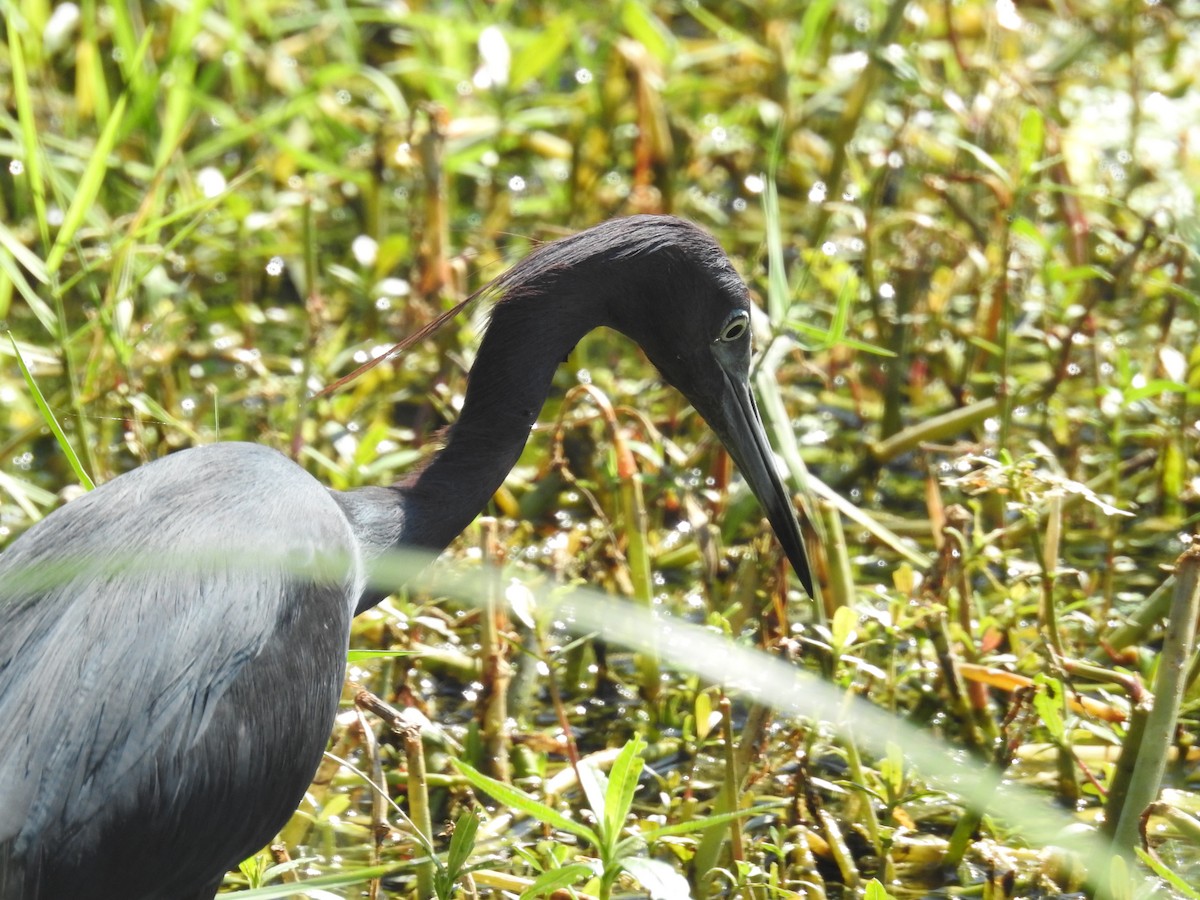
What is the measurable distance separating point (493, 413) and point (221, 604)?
0.66 meters

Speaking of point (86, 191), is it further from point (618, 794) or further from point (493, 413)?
point (618, 794)

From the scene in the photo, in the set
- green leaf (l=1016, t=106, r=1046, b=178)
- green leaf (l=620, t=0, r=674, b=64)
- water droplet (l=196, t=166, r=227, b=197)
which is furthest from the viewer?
green leaf (l=620, t=0, r=674, b=64)

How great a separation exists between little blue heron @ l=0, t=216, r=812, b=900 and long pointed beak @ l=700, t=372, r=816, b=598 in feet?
0.33

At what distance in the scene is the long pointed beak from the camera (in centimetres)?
295

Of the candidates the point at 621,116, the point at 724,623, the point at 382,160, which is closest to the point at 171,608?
the point at 724,623

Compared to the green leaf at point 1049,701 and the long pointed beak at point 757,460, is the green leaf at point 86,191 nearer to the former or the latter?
the long pointed beak at point 757,460

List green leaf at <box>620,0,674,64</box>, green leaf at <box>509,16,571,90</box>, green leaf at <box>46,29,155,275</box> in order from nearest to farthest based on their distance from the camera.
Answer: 1. green leaf at <box>46,29,155,275</box>
2. green leaf at <box>509,16,571,90</box>
3. green leaf at <box>620,0,674,64</box>

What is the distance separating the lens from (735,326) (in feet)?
9.39

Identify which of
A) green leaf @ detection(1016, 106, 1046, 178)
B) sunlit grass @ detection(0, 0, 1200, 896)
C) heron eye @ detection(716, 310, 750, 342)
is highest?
green leaf @ detection(1016, 106, 1046, 178)

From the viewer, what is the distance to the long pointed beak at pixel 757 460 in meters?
2.95

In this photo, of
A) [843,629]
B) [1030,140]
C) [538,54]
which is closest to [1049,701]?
[843,629]

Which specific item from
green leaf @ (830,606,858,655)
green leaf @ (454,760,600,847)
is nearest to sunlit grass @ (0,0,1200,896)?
green leaf @ (830,606,858,655)

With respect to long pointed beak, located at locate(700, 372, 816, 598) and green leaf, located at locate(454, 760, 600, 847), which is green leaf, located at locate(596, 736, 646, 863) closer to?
green leaf, located at locate(454, 760, 600, 847)

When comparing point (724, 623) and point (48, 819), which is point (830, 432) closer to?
point (724, 623)
